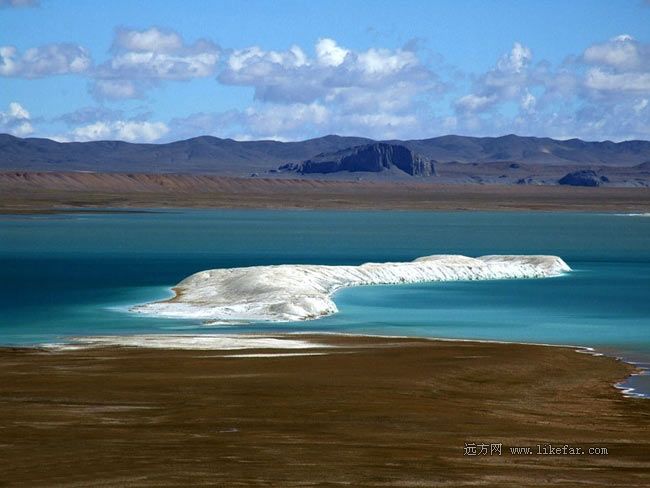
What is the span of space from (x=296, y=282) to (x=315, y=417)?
82.9 ft

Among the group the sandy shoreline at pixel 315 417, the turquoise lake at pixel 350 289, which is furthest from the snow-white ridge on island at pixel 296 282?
the sandy shoreline at pixel 315 417

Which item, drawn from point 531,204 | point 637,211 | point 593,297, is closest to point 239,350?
point 593,297

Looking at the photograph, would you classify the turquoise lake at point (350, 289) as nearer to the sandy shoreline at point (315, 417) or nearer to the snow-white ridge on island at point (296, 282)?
the snow-white ridge on island at point (296, 282)

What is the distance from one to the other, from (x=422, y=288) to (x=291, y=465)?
113 feet

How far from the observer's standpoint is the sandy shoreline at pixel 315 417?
14266 mm

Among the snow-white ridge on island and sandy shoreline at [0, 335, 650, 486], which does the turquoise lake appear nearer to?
the snow-white ridge on island

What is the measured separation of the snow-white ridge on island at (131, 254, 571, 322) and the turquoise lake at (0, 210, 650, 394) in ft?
3.50

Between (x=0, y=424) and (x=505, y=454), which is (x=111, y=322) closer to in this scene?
(x=0, y=424)

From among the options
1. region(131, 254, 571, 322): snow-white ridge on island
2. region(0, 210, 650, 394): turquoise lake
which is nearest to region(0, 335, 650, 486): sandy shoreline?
region(0, 210, 650, 394): turquoise lake

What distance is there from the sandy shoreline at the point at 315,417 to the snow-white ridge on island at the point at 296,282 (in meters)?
8.92

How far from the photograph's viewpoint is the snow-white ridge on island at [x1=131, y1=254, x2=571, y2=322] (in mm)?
37531

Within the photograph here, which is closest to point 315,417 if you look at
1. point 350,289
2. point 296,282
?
point 296,282

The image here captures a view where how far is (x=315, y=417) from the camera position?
60.6 ft

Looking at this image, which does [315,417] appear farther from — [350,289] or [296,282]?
[350,289]
